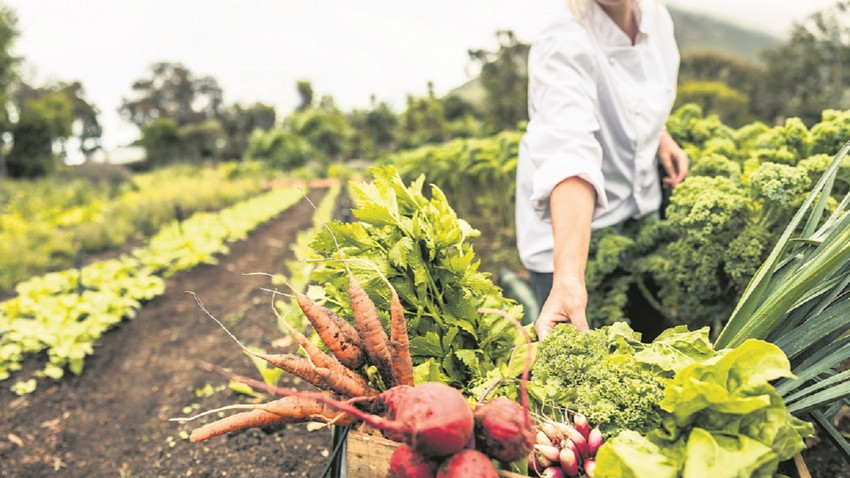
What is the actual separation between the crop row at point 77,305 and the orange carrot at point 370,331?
3326mm

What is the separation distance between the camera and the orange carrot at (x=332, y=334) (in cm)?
151

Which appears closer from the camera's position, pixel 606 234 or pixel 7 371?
pixel 606 234

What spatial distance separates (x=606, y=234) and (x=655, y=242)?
1.08ft

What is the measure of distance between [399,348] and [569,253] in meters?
0.70

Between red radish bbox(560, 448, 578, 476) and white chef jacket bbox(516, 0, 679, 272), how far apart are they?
935 mm

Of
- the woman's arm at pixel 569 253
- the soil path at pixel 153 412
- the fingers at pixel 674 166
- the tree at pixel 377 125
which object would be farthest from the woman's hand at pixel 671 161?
the tree at pixel 377 125

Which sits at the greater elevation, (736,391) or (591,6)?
(591,6)

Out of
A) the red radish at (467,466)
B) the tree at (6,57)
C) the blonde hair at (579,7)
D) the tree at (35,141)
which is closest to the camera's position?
the red radish at (467,466)

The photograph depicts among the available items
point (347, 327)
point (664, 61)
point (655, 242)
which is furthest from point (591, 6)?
point (347, 327)

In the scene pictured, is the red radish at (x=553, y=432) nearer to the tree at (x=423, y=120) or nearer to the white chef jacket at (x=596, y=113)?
the white chef jacket at (x=596, y=113)

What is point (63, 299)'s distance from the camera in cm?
437

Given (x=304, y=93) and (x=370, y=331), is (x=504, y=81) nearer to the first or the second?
(x=370, y=331)

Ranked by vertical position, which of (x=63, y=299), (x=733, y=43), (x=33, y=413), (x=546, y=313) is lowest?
(x=33, y=413)

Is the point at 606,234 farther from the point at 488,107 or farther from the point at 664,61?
the point at 488,107
